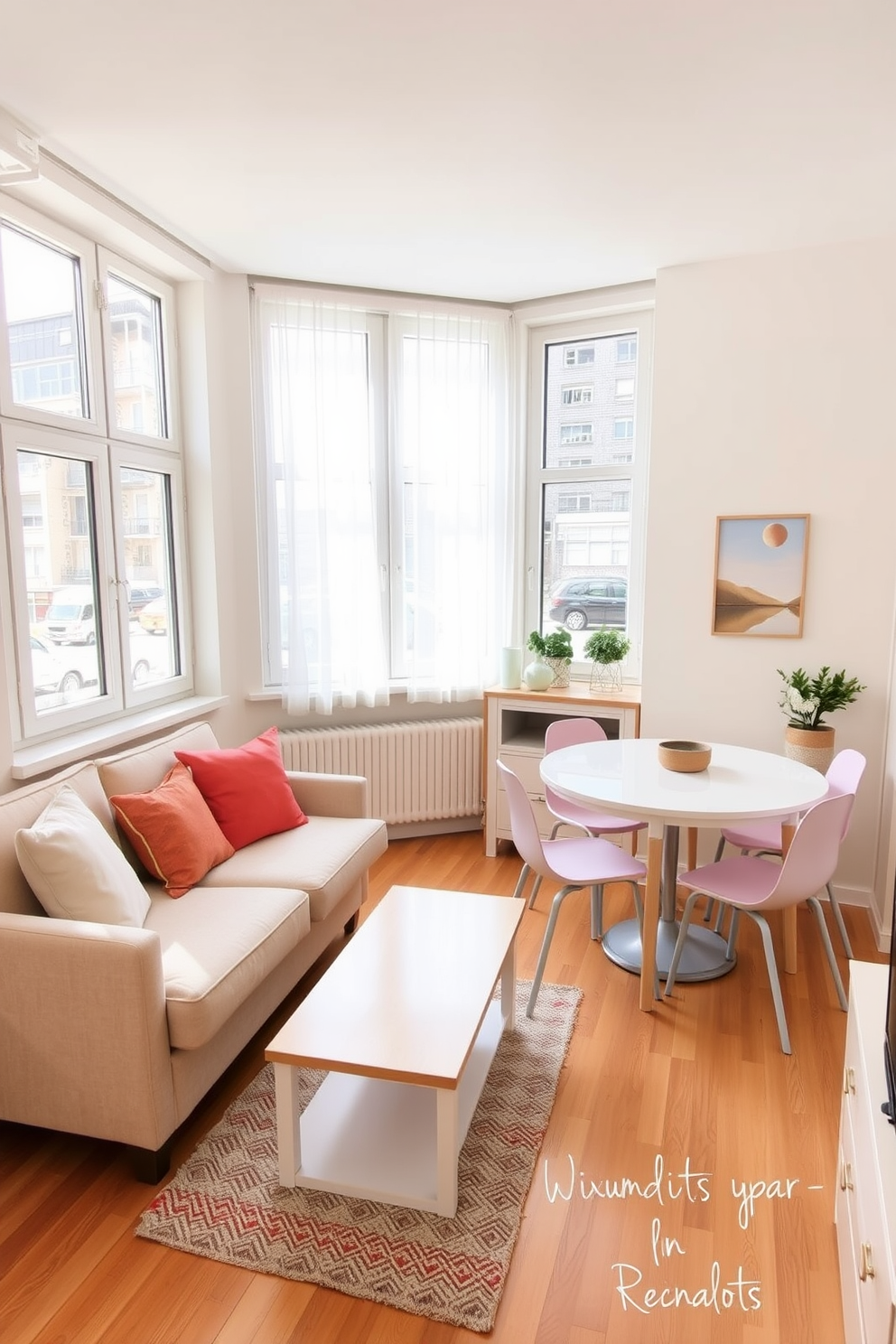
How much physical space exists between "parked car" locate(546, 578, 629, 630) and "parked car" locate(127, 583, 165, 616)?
2007 millimetres

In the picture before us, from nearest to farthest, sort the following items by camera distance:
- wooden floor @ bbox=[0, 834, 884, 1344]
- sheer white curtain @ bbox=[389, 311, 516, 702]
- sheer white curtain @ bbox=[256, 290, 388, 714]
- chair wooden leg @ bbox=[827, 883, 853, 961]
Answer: wooden floor @ bbox=[0, 834, 884, 1344]
chair wooden leg @ bbox=[827, 883, 853, 961]
sheer white curtain @ bbox=[256, 290, 388, 714]
sheer white curtain @ bbox=[389, 311, 516, 702]

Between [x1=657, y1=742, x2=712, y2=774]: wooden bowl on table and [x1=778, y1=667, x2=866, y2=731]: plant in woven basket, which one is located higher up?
[x1=778, y1=667, x2=866, y2=731]: plant in woven basket

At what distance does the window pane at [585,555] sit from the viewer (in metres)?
4.07

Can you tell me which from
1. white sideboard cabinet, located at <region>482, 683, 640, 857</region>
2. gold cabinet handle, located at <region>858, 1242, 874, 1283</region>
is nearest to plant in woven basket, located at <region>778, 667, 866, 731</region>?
white sideboard cabinet, located at <region>482, 683, 640, 857</region>

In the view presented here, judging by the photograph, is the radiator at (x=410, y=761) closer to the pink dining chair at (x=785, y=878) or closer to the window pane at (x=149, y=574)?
the window pane at (x=149, y=574)

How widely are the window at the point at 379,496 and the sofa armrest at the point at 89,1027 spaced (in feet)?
6.94

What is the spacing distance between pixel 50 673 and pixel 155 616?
2.33 feet

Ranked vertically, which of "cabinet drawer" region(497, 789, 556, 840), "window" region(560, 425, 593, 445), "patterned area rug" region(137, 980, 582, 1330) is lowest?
"patterned area rug" region(137, 980, 582, 1330)

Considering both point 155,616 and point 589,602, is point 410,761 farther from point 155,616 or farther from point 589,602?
point 155,616

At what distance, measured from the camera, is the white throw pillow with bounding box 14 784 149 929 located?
6.45 ft

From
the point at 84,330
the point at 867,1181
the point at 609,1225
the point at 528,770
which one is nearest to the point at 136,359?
the point at 84,330

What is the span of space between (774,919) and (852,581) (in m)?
1.45

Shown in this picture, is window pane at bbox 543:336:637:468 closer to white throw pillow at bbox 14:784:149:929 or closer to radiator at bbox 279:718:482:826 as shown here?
radiator at bbox 279:718:482:826

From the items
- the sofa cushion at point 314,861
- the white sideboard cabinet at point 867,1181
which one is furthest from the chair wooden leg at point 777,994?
the sofa cushion at point 314,861
